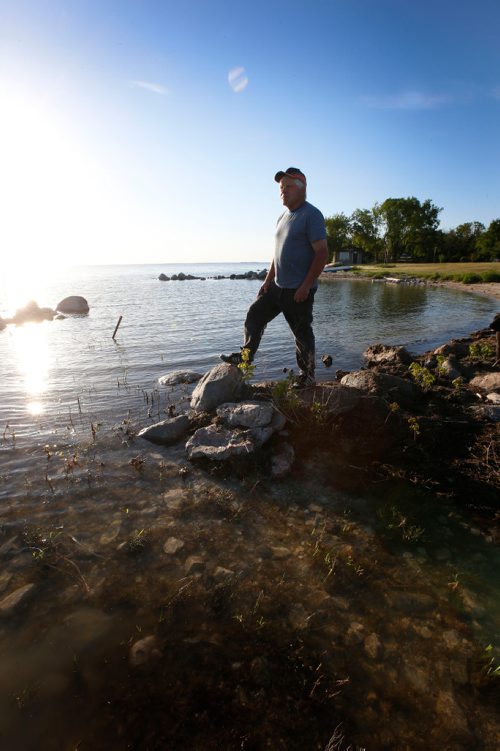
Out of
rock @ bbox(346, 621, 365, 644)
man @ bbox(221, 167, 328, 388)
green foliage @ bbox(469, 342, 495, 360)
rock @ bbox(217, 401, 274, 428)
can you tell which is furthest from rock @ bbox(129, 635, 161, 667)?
green foliage @ bbox(469, 342, 495, 360)

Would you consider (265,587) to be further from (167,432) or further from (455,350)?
(455,350)

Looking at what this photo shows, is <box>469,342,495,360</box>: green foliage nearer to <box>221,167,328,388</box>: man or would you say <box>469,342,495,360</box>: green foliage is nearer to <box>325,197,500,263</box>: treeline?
<box>221,167,328,388</box>: man

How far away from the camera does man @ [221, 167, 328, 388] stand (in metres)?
5.73

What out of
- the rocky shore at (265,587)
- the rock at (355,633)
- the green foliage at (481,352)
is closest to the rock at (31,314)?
the rocky shore at (265,587)

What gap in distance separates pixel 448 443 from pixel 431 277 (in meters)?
48.6

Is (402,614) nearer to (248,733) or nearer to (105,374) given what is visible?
(248,733)

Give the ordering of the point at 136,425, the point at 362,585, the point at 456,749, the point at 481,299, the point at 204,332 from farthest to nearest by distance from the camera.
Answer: the point at 481,299
the point at 204,332
the point at 136,425
the point at 362,585
the point at 456,749

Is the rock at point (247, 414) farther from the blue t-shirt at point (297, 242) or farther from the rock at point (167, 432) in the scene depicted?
the blue t-shirt at point (297, 242)

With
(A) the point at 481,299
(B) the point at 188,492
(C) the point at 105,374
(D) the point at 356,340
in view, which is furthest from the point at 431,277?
(B) the point at 188,492

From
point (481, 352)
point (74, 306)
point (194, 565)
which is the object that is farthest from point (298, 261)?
point (74, 306)

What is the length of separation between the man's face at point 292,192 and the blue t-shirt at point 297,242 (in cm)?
11

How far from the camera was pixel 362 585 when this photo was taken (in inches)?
112

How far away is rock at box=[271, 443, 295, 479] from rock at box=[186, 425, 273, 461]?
0.23 m

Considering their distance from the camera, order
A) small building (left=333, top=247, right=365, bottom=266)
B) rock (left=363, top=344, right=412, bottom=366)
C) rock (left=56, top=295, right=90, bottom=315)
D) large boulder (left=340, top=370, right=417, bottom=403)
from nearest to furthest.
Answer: large boulder (left=340, top=370, right=417, bottom=403) < rock (left=363, top=344, right=412, bottom=366) < rock (left=56, top=295, right=90, bottom=315) < small building (left=333, top=247, right=365, bottom=266)
